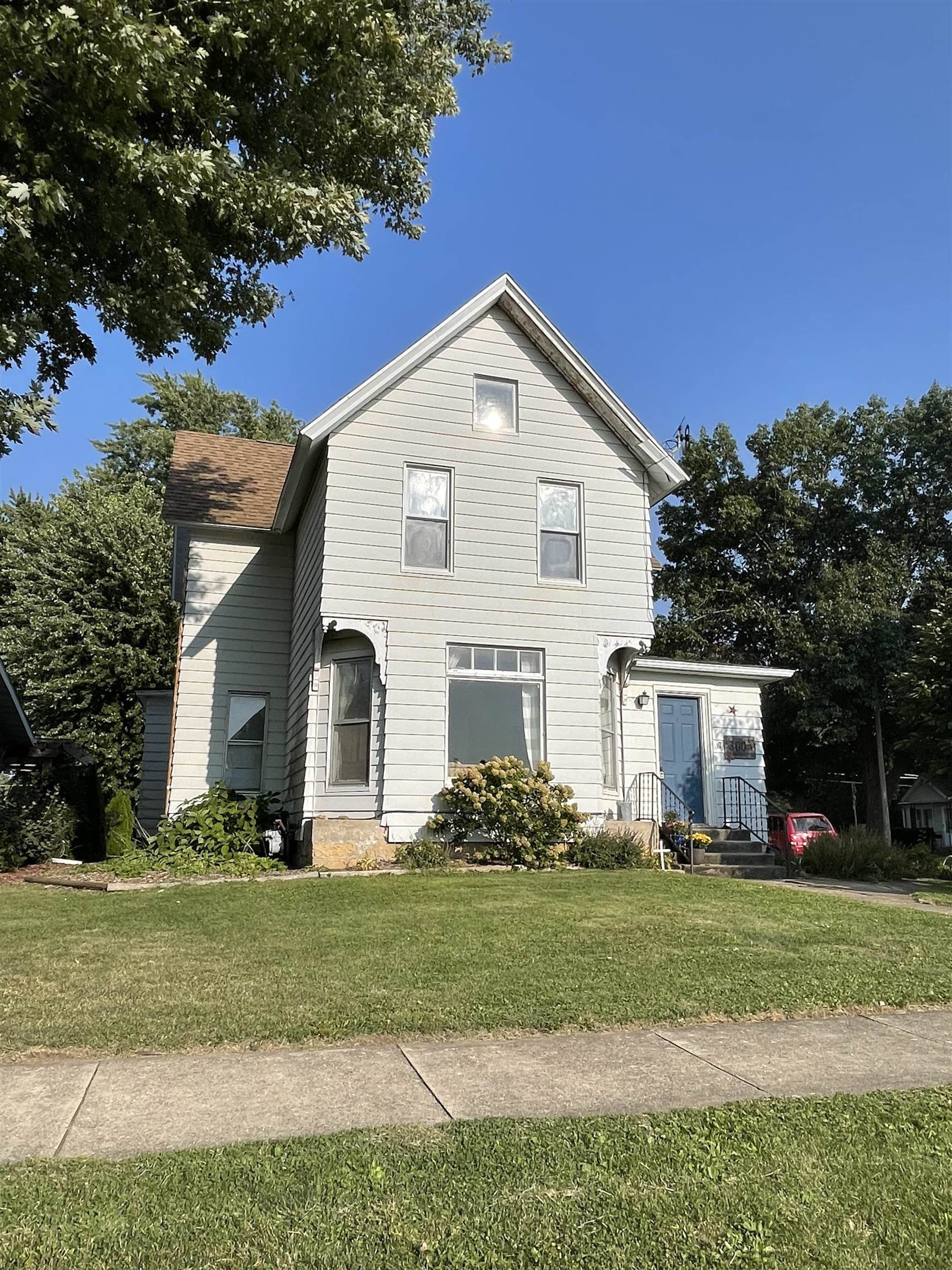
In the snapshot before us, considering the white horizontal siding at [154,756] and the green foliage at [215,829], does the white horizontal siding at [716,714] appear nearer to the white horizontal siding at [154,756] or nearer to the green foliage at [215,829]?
the green foliage at [215,829]

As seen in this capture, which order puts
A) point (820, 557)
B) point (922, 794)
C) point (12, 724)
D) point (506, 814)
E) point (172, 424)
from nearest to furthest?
point (506, 814) < point (12, 724) < point (820, 557) < point (172, 424) < point (922, 794)

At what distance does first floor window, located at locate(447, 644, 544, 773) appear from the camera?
43.5 feet

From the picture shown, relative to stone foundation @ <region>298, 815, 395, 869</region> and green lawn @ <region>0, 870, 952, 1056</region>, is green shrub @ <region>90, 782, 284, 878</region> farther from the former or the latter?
green lawn @ <region>0, 870, 952, 1056</region>

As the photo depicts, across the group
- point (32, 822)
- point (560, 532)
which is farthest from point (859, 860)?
point (32, 822)

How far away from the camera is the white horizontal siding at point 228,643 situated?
15977mm

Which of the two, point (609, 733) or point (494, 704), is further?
point (609, 733)

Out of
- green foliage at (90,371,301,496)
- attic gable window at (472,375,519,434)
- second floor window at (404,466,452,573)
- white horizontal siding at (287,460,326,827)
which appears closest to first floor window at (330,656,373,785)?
white horizontal siding at (287,460,326,827)

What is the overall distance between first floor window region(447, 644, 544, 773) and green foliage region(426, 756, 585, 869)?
0.52 m

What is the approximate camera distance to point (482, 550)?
1395 cm

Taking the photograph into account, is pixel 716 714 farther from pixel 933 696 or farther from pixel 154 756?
pixel 154 756

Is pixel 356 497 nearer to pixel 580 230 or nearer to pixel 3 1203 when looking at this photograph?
pixel 580 230

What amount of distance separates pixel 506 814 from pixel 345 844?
234cm

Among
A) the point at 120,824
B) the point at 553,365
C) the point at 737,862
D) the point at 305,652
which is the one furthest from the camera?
the point at 120,824

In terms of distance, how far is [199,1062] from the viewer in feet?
13.8
